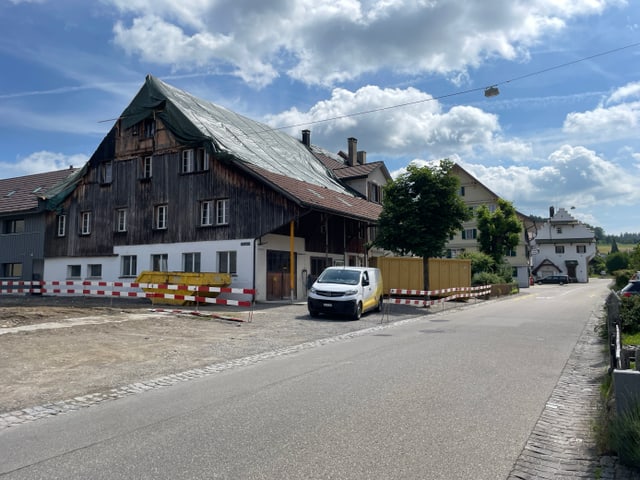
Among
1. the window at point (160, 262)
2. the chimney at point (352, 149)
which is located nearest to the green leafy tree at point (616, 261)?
the chimney at point (352, 149)

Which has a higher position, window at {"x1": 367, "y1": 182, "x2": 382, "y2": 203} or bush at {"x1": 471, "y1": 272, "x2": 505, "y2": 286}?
window at {"x1": 367, "y1": 182, "x2": 382, "y2": 203}

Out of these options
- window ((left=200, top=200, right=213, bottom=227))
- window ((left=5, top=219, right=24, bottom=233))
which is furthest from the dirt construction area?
window ((left=5, top=219, right=24, bottom=233))

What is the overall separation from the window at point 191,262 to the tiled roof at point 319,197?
571cm

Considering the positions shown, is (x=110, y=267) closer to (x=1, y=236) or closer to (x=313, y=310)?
(x=1, y=236)

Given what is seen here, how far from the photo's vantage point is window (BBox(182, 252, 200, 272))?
1048 inches

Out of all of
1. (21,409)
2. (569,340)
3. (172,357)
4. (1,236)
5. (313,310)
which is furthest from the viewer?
(1,236)

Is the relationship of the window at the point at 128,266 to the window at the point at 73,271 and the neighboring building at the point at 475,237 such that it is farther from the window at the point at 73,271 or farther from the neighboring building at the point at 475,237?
the neighboring building at the point at 475,237

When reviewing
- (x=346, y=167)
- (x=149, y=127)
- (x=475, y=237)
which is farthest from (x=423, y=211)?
(x=475, y=237)

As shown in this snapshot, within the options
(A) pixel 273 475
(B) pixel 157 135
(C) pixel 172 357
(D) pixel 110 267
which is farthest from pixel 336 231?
(A) pixel 273 475

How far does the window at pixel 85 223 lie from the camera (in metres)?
31.3

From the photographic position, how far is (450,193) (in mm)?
25906

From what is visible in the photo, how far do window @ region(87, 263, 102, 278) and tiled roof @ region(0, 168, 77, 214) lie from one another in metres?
5.50

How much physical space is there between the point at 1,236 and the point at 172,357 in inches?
1185

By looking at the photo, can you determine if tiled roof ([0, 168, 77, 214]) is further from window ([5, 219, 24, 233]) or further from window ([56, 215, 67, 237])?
window ([56, 215, 67, 237])
